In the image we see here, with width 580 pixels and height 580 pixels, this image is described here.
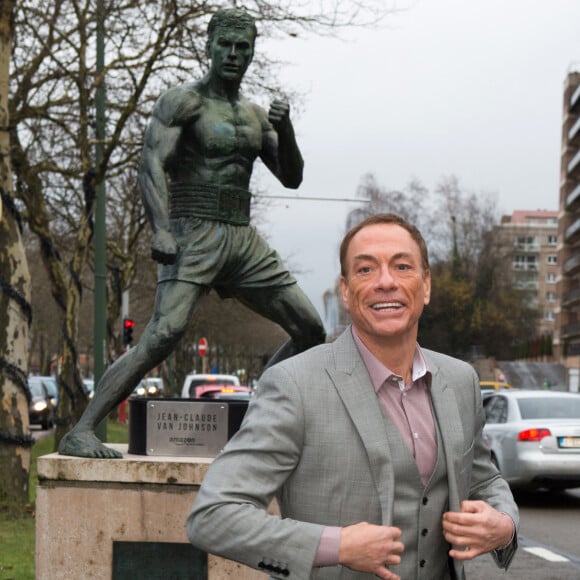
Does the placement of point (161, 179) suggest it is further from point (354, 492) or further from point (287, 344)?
point (354, 492)

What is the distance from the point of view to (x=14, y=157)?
1911cm

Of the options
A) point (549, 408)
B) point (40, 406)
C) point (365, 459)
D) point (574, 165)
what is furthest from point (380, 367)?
point (574, 165)

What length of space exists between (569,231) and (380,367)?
9333cm

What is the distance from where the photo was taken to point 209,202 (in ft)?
18.8

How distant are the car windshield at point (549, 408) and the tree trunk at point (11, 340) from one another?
6871mm

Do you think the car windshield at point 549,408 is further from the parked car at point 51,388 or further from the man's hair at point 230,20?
the parked car at point 51,388

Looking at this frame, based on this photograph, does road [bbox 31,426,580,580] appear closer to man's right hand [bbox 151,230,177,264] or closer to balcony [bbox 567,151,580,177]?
man's right hand [bbox 151,230,177,264]

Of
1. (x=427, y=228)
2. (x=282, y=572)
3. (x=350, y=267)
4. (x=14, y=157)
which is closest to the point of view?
(x=282, y=572)

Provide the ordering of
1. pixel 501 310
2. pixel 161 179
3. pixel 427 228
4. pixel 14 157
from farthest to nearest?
pixel 501 310, pixel 427 228, pixel 14 157, pixel 161 179

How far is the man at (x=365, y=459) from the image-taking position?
94.7 inches

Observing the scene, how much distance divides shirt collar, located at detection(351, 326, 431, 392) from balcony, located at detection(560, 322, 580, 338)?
8692 cm

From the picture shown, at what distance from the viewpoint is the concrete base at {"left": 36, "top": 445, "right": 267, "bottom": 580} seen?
5.39m

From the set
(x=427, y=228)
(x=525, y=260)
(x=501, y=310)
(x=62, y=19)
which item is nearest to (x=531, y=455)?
(x=62, y=19)

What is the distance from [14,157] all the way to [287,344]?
46.3 feet
